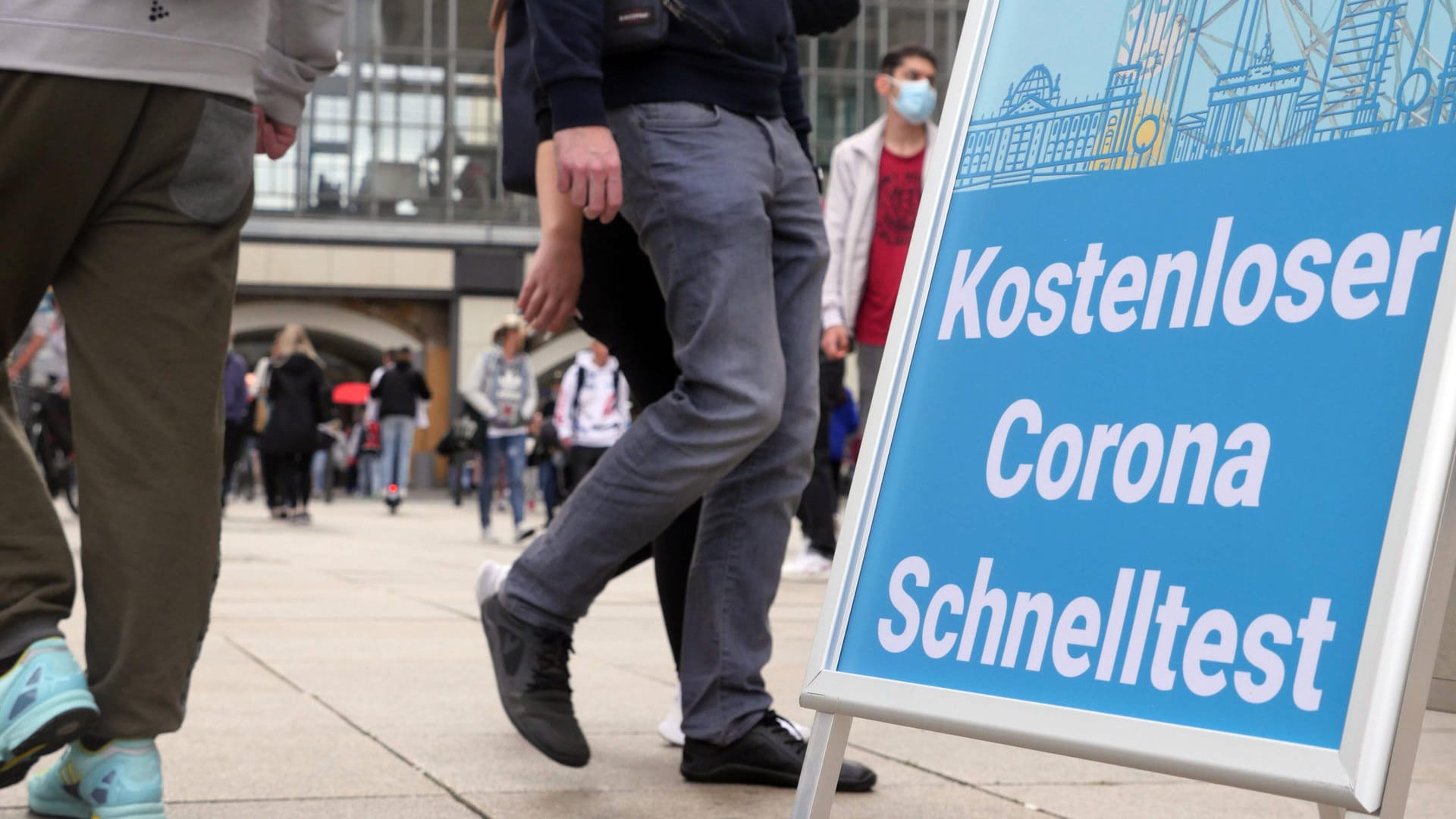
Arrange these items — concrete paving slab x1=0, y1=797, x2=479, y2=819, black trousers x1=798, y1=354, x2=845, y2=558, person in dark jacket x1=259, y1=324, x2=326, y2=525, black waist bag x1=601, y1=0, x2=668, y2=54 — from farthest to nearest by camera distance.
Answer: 1. person in dark jacket x1=259, y1=324, x2=326, y2=525
2. black trousers x1=798, y1=354, x2=845, y2=558
3. black waist bag x1=601, y1=0, x2=668, y2=54
4. concrete paving slab x1=0, y1=797, x2=479, y2=819

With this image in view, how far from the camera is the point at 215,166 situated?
231 cm

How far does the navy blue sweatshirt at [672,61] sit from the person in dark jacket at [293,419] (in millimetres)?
11517

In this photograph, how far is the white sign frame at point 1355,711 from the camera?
4.76ft

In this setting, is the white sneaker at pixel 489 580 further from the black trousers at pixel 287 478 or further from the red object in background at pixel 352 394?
the red object in background at pixel 352 394

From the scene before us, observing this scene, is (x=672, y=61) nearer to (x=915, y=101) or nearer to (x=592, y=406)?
(x=915, y=101)

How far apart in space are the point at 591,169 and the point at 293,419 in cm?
1191

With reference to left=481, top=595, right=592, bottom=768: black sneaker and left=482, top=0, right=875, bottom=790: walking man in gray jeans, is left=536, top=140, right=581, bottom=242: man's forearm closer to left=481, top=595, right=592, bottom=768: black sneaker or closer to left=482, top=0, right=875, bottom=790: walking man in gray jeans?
left=482, top=0, right=875, bottom=790: walking man in gray jeans

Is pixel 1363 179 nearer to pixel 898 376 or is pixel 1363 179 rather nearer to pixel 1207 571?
pixel 1207 571

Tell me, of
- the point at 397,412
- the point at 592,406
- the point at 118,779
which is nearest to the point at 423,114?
the point at 397,412

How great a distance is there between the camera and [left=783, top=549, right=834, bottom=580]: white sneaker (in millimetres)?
8031

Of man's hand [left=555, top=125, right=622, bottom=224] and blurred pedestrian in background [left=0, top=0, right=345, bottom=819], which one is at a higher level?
man's hand [left=555, top=125, right=622, bottom=224]

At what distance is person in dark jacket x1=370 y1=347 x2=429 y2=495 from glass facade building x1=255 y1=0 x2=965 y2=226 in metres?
13.6

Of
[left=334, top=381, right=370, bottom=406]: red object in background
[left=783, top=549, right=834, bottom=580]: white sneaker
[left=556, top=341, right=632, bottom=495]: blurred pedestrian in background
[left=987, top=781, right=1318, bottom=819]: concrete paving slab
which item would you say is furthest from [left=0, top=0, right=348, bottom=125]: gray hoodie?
[left=334, top=381, right=370, bottom=406]: red object in background

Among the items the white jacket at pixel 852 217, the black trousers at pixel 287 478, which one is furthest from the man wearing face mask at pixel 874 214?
the black trousers at pixel 287 478
